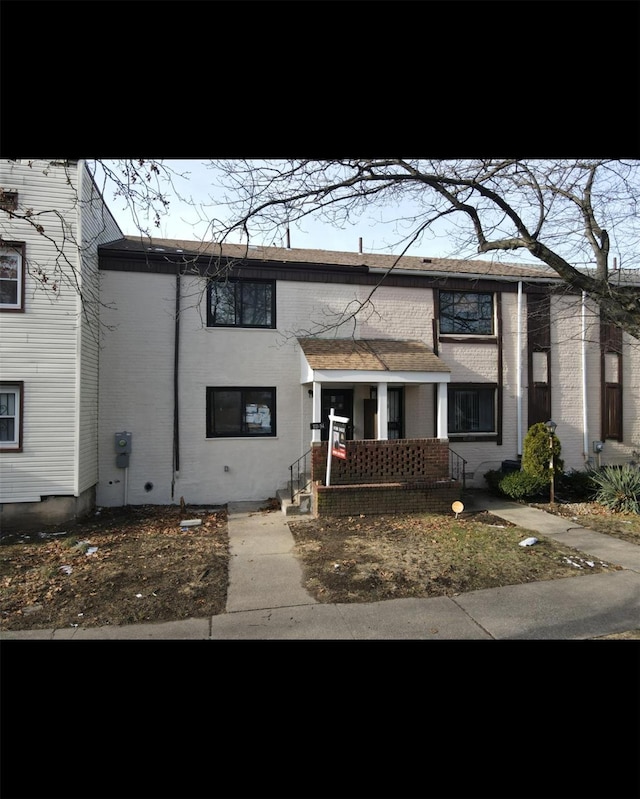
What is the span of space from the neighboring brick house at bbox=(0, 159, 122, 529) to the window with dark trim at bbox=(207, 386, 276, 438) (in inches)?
116

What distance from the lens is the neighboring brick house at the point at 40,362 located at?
8727 mm

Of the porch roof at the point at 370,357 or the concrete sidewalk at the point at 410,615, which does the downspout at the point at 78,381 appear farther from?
the porch roof at the point at 370,357

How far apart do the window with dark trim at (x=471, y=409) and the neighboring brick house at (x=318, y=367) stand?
40 mm

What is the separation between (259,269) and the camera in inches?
438

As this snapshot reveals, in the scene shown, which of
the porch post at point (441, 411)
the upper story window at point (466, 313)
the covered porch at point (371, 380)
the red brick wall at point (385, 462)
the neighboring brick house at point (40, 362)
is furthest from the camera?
the upper story window at point (466, 313)

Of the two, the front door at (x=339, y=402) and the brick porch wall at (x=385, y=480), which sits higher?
the front door at (x=339, y=402)

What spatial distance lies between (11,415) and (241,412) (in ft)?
15.7

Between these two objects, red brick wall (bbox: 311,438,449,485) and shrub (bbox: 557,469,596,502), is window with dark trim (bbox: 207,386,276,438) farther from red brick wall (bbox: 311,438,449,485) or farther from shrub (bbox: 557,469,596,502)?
shrub (bbox: 557,469,596,502)

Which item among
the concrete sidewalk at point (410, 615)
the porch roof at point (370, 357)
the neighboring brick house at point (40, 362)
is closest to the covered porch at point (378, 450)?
the porch roof at point (370, 357)

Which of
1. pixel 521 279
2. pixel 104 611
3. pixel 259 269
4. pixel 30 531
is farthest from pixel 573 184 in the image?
pixel 30 531

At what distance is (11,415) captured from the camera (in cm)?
890

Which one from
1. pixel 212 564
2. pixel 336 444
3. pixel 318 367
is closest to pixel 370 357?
pixel 318 367

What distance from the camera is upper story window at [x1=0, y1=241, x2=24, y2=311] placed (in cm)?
880

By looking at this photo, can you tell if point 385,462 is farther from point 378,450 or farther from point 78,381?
point 78,381
